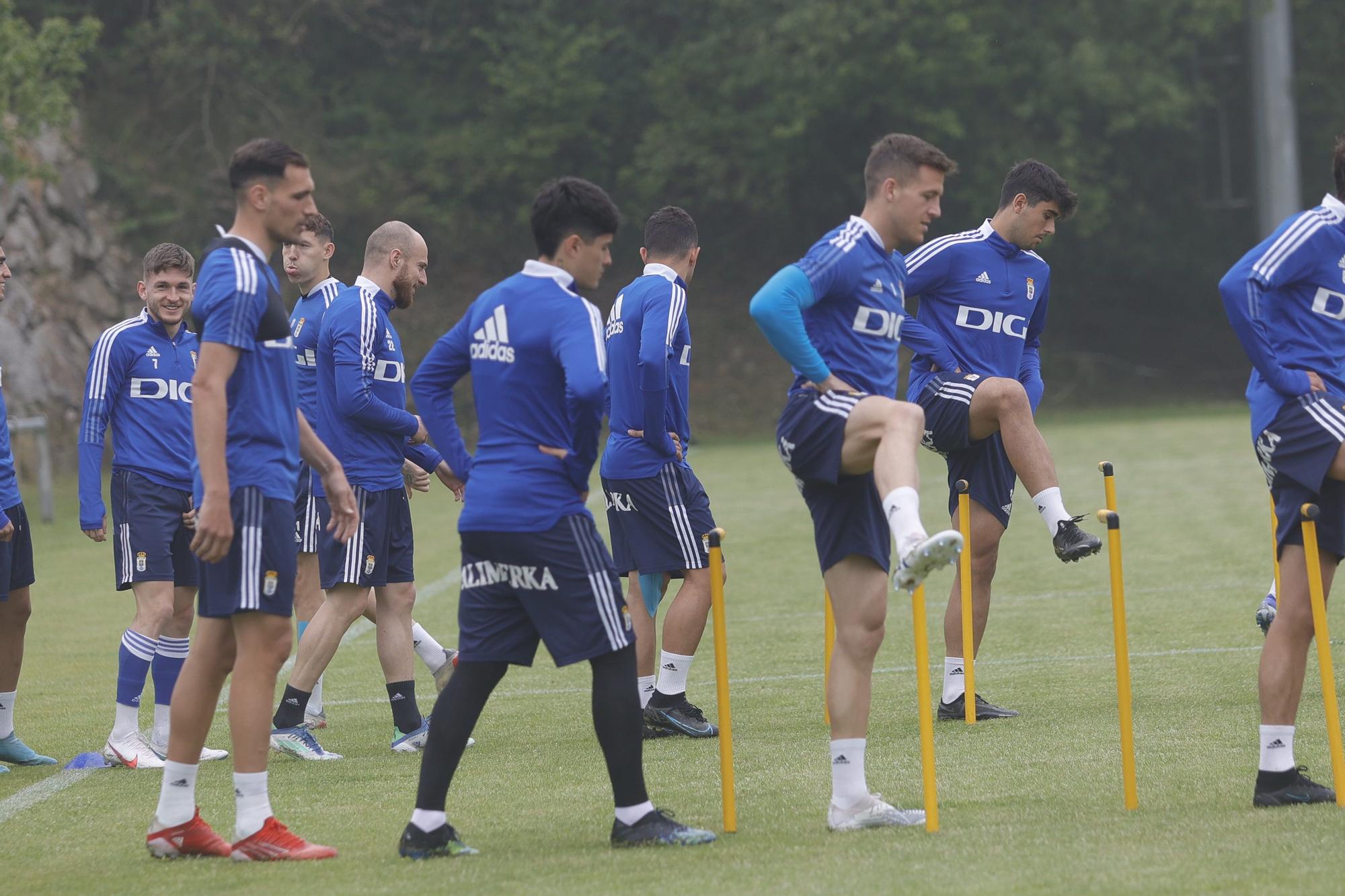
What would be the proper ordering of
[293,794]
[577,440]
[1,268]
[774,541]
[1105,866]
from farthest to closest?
[774,541] → [1,268] → [293,794] → [577,440] → [1105,866]

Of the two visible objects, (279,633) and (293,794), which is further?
(293,794)

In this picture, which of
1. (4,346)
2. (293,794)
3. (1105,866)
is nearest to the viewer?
(1105,866)

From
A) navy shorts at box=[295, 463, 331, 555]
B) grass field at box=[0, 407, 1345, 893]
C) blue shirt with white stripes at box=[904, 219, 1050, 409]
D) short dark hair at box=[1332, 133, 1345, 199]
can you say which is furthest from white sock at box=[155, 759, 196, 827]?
short dark hair at box=[1332, 133, 1345, 199]

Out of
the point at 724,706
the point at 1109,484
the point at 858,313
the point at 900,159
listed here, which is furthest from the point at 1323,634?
the point at 900,159

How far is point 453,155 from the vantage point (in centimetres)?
4097

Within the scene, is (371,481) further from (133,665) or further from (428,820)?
(428,820)

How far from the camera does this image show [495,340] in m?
4.93

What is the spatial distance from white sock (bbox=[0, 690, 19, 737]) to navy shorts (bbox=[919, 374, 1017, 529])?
4.41 metres

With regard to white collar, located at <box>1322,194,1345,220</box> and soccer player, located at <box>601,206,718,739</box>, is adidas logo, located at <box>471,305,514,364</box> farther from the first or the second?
white collar, located at <box>1322,194,1345,220</box>

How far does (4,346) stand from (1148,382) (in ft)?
88.8

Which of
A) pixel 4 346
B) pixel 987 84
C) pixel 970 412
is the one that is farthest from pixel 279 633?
pixel 987 84

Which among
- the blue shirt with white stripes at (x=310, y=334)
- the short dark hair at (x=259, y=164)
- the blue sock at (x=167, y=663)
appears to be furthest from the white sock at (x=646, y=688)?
the short dark hair at (x=259, y=164)

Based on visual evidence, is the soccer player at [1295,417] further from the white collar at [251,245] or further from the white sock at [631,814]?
the white collar at [251,245]

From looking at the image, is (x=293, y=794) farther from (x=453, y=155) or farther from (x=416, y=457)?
(x=453, y=155)
